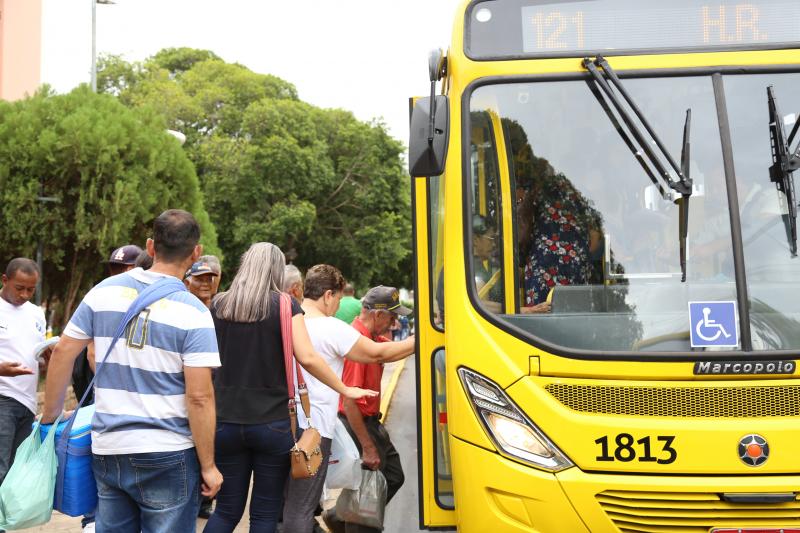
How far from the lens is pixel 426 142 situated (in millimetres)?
4504

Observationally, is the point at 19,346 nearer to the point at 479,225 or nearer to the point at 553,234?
the point at 479,225

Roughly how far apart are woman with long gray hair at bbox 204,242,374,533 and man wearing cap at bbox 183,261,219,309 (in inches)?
51.6

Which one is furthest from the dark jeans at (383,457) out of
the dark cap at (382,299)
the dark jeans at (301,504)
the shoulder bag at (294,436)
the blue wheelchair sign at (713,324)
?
the blue wheelchair sign at (713,324)

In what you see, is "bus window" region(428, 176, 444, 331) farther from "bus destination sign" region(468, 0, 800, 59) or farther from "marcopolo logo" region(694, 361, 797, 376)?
"marcopolo logo" region(694, 361, 797, 376)

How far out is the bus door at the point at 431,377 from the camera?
5.10m

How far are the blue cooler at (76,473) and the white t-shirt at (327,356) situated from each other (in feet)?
4.47

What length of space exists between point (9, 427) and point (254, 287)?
213cm

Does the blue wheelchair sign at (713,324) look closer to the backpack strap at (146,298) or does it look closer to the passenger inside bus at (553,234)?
the passenger inside bus at (553,234)

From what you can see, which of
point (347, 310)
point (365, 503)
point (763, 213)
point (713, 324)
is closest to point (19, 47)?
point (347, 310)

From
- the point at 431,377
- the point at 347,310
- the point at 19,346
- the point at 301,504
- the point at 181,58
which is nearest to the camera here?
the point at 301,504

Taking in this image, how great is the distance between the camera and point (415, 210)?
209 inches

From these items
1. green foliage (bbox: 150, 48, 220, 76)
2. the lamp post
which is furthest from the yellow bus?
green foliage (bbox: 150, 48, 220, 76)

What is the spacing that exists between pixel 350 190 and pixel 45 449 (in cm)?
3710

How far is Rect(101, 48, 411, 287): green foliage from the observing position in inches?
1515
